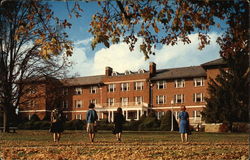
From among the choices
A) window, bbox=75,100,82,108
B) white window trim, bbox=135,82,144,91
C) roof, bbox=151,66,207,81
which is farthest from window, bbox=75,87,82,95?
roof, bbox=151,66,207,81

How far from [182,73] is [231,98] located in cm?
2069

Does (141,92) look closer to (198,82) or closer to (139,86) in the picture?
(139,86)

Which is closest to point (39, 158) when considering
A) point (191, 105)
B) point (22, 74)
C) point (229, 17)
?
point (229, 17)

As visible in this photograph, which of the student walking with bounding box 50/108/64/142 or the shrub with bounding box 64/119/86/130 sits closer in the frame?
the student walking with bounding box 50/108/64/142

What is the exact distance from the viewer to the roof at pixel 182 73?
5440 centimetres

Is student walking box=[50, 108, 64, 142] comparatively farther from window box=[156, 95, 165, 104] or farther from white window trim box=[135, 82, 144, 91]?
white window trim box=[135, 82, 144, 91]

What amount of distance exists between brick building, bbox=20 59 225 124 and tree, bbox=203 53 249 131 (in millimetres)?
15378

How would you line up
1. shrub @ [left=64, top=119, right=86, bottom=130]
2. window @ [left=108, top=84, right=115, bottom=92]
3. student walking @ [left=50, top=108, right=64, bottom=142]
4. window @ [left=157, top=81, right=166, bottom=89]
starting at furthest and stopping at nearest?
window @ [left=108, top=84, right=115, bottom=92] < window @ [left=157, top=81, right=166, bottom=89] < shrub @ [left=64, top=119, right=86, bottom=130] < student walking @ [left=50, top=108, right=64, bottom=142]

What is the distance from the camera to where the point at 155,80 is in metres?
58.3

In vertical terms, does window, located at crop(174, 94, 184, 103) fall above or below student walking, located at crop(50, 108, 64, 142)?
above

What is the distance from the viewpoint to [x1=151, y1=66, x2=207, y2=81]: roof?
2142 inches

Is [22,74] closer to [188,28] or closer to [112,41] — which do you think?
[112,41]

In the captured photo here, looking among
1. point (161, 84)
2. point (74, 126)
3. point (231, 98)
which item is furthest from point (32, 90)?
point (161, 84)

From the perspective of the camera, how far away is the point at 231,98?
35.3 m
